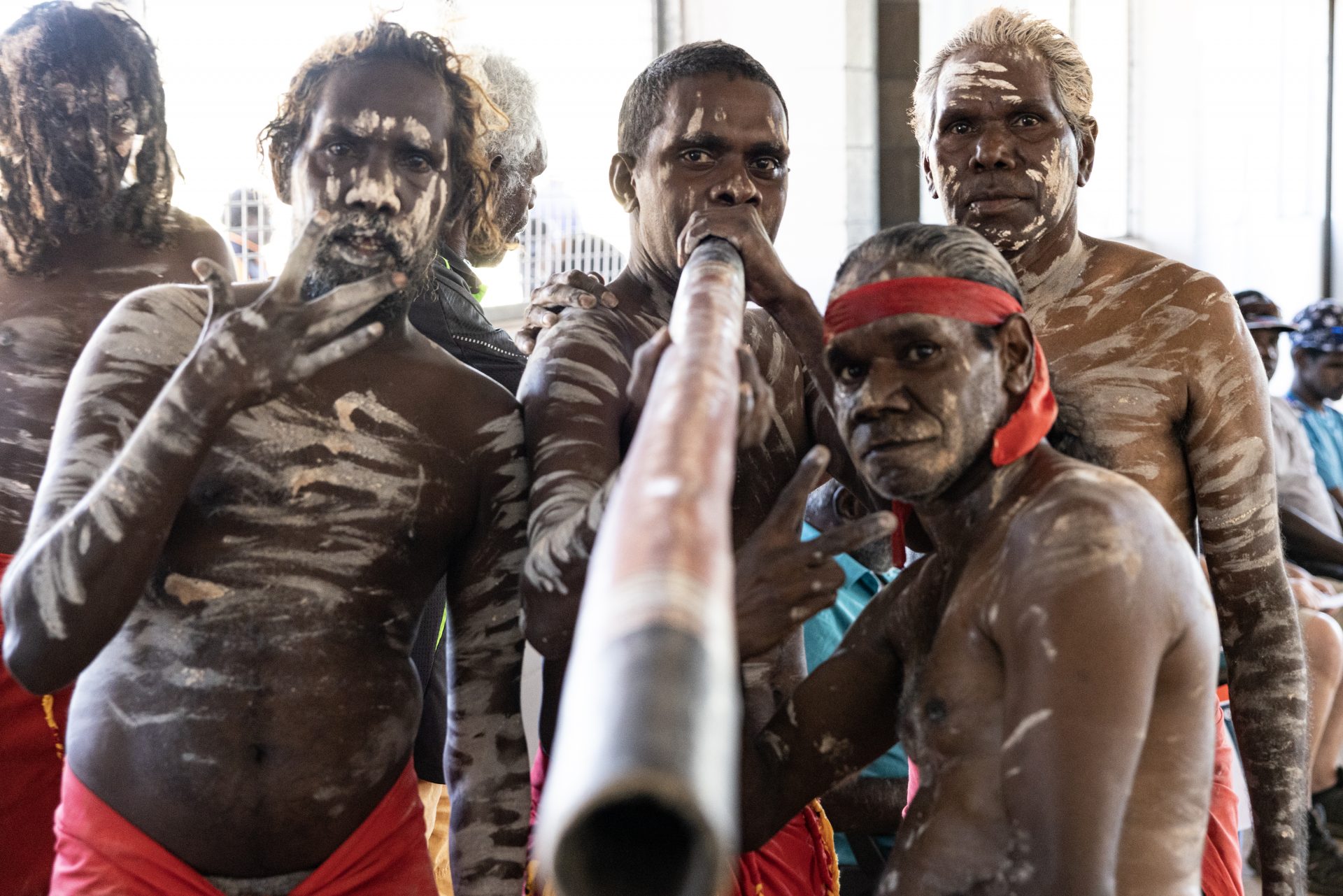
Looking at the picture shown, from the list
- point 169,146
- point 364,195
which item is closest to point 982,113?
point 364,195

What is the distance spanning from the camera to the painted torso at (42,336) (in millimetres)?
2334

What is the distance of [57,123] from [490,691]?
144 centimetres

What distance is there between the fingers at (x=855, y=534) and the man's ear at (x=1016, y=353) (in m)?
0.30

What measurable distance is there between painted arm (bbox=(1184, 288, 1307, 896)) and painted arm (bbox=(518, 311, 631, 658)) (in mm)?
882

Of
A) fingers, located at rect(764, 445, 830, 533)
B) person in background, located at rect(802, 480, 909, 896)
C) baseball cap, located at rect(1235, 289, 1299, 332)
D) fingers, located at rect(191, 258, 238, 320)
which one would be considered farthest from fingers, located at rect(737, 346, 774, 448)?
baseball cap, located at rect(1235, 289, 1299, 332)

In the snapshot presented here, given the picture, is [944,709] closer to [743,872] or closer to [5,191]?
[743,872]

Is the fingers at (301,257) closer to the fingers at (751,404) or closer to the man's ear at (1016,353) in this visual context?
the fingers at (751,404)

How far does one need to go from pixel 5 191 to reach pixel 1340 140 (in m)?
8.65

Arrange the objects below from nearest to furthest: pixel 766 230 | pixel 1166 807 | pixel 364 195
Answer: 1. pixel 1166 807
2. pixel 364 195
3. pixel 766 230

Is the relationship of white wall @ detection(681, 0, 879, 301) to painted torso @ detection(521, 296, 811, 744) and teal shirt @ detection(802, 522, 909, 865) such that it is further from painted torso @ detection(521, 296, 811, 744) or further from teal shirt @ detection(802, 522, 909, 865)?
painted torso @ detection(521, 296, 811, 744)

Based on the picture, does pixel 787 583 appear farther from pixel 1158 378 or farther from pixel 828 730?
pixel 1158 378

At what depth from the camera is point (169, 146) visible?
2.58 meters

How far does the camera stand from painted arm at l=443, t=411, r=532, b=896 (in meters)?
1.71

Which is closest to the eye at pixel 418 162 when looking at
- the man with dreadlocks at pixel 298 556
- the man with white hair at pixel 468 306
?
the man with dreadlocks at pixel 298 556
